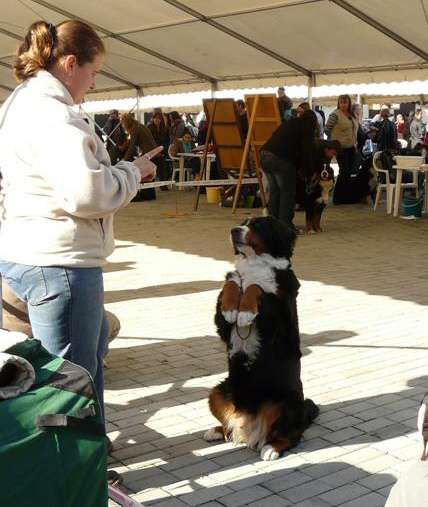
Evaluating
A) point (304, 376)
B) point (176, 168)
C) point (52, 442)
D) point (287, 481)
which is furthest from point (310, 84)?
point (52, 442)

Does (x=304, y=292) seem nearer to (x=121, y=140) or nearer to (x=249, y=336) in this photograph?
(x=249, y=336)

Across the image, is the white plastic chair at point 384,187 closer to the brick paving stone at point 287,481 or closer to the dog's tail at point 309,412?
the dog's tail at point 309,412

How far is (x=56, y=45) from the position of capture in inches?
107

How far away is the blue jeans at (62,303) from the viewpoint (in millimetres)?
2707

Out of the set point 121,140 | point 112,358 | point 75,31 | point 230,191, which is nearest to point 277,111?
point 230,191

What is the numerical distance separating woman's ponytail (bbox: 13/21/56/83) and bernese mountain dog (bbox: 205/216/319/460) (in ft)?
4.15

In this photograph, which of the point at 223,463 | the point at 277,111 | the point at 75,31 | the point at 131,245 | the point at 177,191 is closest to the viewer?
the point at 75,31

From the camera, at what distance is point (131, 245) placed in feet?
Answer: 33.9

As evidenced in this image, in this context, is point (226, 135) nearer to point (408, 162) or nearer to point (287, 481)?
point (408, 162)

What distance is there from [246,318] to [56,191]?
1294 millimetres

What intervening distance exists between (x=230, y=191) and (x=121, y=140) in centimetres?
331

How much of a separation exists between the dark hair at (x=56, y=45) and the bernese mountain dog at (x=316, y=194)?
8142 millimetres

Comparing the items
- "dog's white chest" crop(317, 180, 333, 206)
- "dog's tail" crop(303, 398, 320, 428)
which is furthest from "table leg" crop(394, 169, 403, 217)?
"dog's tail" crop(303, 398, 320, 428)

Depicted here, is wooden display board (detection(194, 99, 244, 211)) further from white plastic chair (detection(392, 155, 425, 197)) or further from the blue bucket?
the blue bucket
